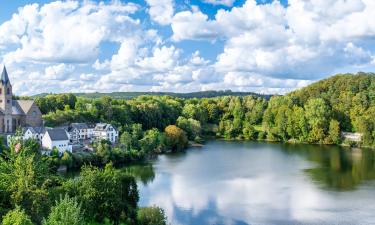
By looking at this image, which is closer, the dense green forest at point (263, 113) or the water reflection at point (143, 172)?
the water reflection at point (143, 172)

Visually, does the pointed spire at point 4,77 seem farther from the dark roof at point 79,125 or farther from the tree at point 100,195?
the tree at point 100,195

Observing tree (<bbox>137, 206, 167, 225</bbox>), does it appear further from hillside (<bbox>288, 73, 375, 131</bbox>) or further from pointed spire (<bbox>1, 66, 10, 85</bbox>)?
hillside (<bbox>288, 73, 375, 131</bbox>)

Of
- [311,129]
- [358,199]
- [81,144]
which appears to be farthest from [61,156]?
[311,129]

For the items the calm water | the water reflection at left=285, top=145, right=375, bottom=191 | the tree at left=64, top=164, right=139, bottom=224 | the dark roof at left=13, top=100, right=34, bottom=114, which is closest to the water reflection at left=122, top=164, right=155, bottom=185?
the calm water

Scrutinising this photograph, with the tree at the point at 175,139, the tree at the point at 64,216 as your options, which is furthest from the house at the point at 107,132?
the tree at the point at 64,216

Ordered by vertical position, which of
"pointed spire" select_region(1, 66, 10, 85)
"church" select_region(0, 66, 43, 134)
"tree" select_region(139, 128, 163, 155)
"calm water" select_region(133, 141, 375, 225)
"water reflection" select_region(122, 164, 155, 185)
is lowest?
"calm water" select_region(133, 141, 375, 225)

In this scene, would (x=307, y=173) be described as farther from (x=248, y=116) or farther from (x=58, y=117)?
(x=248, y=116)

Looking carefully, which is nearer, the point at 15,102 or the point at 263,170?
the point at 263,170
